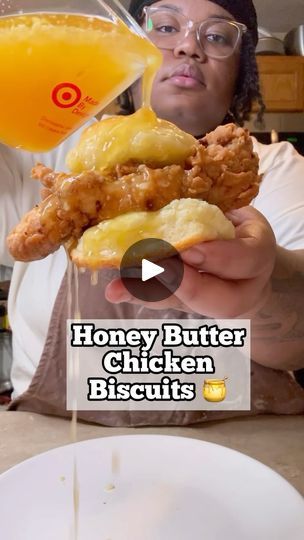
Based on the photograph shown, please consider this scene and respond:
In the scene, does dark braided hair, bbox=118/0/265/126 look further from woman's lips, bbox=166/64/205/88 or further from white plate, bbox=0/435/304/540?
white plate, bbox=0/435/304/540

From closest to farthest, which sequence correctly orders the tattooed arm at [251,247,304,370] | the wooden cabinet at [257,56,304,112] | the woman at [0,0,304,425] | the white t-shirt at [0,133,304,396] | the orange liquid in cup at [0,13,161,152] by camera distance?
the orange liquid in cup at [0,13,161,152]
the tattooed arm at [251,247,304,370]
the woman at [0,0,304,425]
the white t-shirt at [0,133,304,396]
the wooden cabinet at [257,56,304,112]

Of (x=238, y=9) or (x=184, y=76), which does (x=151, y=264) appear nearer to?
(x=184, y=76)

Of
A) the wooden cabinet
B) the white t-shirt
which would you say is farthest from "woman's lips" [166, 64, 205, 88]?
the wooden cabinet

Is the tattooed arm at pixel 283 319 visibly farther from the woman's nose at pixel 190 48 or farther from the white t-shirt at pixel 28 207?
the woman's nose at pixel 190 48

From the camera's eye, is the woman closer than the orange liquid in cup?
No

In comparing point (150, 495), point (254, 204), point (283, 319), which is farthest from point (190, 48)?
point (150, 495)

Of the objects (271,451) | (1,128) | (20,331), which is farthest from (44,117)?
(20,331)
